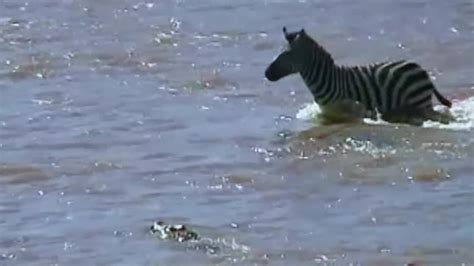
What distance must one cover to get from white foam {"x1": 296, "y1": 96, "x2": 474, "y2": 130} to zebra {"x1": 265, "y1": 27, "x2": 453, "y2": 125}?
76 mm

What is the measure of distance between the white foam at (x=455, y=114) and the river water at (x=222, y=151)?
4cm

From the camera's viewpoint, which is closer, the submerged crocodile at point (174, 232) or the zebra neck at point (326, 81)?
the submerged crocodile at point (174, 232)

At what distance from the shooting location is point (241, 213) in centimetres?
988

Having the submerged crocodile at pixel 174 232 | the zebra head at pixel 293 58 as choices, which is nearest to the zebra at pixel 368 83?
the zebra head at pixel 293 58

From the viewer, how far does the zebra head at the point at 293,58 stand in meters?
13.6

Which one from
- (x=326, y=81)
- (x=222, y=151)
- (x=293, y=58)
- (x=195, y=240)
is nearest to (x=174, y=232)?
(x=195, y=240)

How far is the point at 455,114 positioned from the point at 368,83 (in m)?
0.81

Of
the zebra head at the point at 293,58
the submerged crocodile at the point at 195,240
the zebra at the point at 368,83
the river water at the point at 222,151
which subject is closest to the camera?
the submerged crocodile at the point at 195,240

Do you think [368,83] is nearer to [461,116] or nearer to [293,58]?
[293,58]

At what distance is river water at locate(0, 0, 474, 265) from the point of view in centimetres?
919

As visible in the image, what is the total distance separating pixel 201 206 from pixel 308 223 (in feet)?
2.82

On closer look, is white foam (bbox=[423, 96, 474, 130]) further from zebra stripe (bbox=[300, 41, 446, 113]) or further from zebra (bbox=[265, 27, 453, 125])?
zebra stripe (bbox=[300, 41, 446, 113])

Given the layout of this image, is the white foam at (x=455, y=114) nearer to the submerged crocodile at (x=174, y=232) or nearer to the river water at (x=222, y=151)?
the river water at (x=222, y=151)

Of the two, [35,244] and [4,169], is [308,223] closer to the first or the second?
[35,244]
